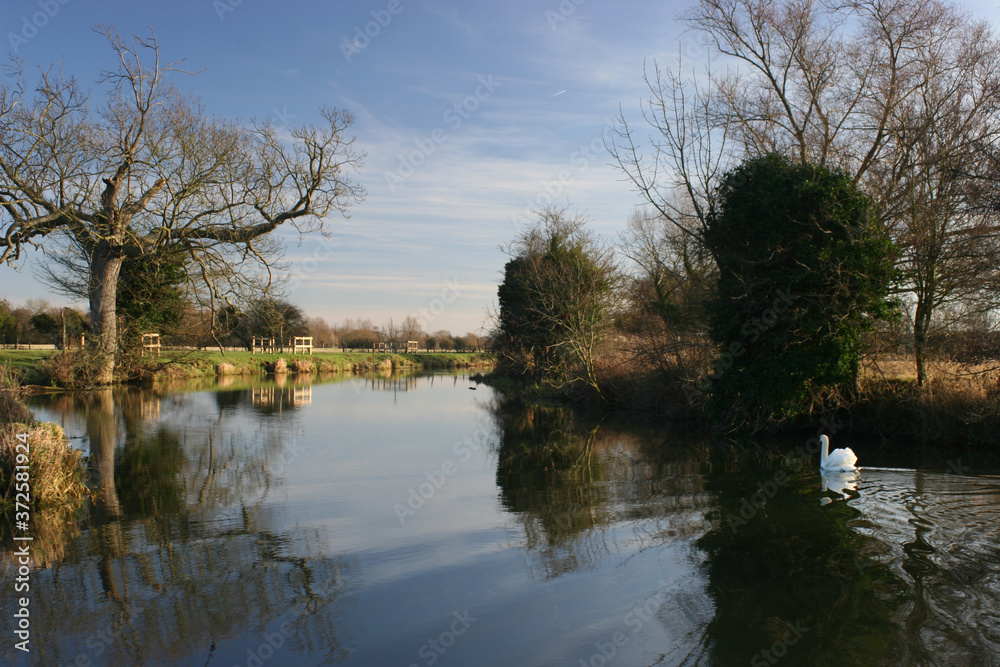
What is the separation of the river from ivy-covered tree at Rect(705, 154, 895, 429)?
2524 mm

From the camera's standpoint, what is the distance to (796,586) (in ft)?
18.2

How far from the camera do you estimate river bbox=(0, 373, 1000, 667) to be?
176 inches

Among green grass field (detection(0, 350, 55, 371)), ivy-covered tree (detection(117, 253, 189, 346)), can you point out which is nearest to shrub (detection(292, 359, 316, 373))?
ivy-covered tree (detection(117, 253, 189, 346))

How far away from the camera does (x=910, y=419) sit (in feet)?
44.7

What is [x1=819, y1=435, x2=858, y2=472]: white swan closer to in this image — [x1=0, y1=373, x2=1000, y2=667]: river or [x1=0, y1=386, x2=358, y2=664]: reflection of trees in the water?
[x1=0, y1=373, x2=1000, y2=667]: river

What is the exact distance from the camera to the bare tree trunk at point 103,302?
73.8ft

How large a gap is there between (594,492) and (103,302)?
69.6 ft

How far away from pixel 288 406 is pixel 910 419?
18010 mm

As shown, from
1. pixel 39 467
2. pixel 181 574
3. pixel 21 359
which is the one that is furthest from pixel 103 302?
pixel 181 574

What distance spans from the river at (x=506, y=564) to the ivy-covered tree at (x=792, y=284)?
99.4 inches

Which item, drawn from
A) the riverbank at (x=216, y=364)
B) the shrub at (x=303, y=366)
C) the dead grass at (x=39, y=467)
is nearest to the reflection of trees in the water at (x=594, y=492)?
the dead grass at (x=39, y=467)

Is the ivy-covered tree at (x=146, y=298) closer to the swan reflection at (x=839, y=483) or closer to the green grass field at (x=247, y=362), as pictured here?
the green grass field at (x=247, y=362)

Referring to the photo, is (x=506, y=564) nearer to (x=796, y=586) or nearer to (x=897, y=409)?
(x=796, y=586)

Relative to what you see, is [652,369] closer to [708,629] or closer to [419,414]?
[419,414]
